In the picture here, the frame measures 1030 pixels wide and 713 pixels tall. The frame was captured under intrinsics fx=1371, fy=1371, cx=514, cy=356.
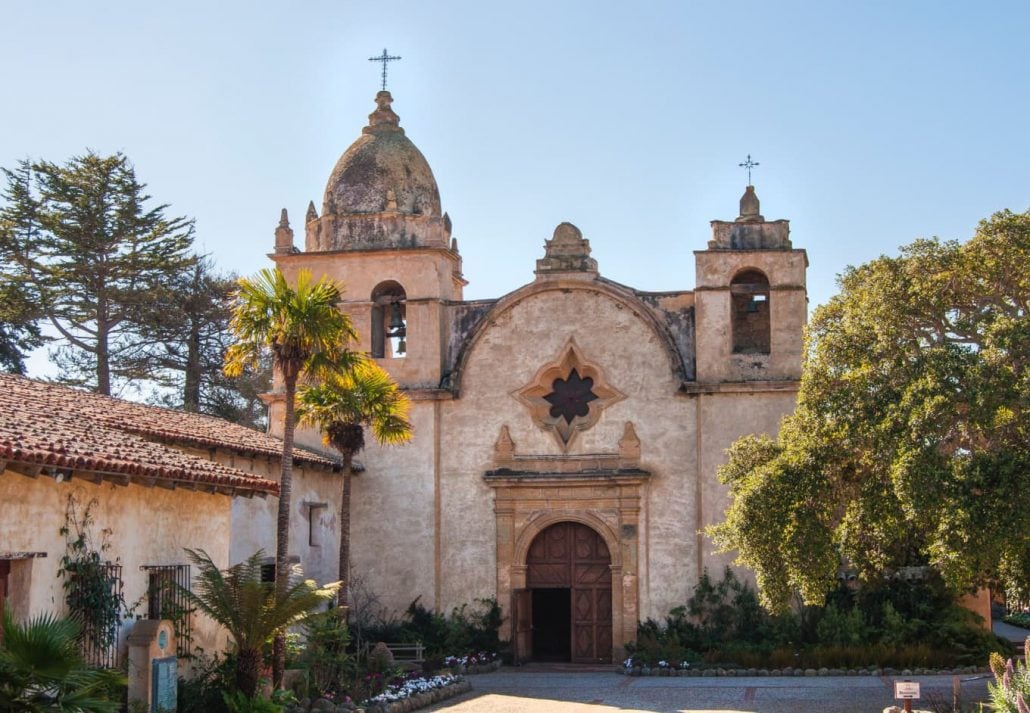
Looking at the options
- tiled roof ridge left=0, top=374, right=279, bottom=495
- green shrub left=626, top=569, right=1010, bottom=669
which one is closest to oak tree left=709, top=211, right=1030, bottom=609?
green shrub left=626, top=569, right=1010, bottom=669

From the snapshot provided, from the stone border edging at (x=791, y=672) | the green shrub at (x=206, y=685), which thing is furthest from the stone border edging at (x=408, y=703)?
the stone border edging at (x=791, y=672)

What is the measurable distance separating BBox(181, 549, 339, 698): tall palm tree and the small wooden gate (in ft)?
38.6

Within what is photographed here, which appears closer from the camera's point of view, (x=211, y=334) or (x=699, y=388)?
(x=699, y=388)

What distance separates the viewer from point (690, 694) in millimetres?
23844

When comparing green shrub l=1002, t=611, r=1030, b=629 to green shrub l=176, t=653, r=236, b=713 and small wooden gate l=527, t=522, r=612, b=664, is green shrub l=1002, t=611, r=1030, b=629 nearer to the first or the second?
small wooden gate l=527, t=522, r=612, b=664

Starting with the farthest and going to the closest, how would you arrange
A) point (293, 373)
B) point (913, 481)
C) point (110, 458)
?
point (293, 373)
point (913, 481)
point (110, 458)

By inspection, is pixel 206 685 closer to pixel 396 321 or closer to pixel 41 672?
pixel 41 672

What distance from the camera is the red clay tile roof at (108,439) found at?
1554 cm

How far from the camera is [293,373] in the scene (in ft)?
68.4

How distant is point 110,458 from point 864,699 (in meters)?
12.7

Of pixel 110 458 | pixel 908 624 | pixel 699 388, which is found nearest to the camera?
pixel 110 458

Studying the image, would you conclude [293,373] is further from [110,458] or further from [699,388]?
[699,388]

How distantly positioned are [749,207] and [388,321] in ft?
28.9

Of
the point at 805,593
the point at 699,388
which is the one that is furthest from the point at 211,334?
the point at 805,593
